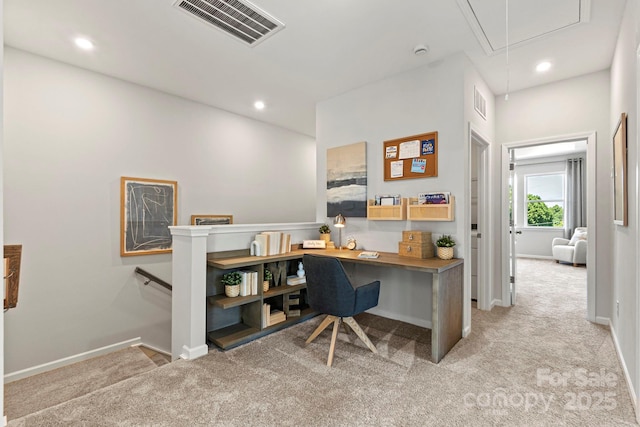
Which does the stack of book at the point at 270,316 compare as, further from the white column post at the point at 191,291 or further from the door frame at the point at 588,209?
the door frame at the point at 588,209

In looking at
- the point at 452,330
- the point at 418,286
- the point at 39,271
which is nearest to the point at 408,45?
the point at 418,286

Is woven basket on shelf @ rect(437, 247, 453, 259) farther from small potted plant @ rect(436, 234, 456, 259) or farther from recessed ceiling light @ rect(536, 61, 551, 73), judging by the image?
recessed ceiling light @ rect(536, 61, 551, 73)

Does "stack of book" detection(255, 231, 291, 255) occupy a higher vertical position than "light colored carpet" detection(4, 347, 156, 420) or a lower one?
higher

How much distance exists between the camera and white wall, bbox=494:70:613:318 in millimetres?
3213

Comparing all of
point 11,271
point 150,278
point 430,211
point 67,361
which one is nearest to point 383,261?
point 430,211

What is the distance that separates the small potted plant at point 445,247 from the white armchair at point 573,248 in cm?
558

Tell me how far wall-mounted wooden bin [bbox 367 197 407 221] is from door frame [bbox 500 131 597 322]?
1510 mm

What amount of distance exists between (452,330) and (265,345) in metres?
1.70

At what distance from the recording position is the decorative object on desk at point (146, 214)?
3.57 meters

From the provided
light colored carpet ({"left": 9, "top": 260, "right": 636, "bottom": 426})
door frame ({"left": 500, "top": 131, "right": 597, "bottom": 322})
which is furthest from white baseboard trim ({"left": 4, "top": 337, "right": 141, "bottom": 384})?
door frame ({"left": 500, "top": 131, "right": 597, "bottom": 322})

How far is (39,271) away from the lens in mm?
3010

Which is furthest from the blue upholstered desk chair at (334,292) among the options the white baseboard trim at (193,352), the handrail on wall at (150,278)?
the handrail on wall at (150,278)

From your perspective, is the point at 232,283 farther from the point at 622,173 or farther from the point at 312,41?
the point at 622,173

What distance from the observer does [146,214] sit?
3721 mm
